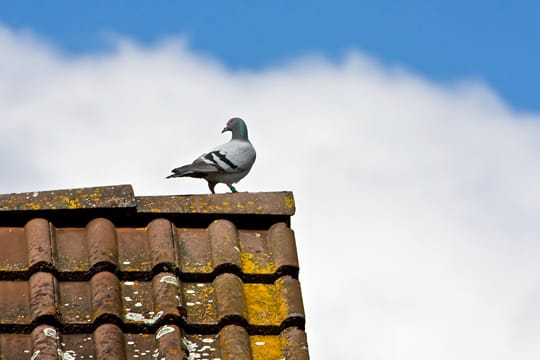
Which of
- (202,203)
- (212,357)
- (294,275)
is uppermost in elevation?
(202,203)

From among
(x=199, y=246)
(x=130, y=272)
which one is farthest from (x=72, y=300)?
(x=199, y=246)

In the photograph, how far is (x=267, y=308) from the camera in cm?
513

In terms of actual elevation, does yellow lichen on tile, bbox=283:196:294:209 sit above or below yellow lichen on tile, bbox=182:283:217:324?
above

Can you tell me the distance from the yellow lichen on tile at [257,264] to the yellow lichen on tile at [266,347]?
0.36 m

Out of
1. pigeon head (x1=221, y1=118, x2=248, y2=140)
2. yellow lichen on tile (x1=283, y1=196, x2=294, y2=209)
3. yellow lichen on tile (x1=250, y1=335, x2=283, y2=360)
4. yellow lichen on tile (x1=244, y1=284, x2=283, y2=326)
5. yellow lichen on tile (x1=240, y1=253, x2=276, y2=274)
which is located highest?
pigeon head (x1=221, y1=118, x2=248, y2=140)

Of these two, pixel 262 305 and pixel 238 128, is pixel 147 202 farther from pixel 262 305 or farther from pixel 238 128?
pixel 238 128

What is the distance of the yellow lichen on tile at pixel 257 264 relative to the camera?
5305 mm

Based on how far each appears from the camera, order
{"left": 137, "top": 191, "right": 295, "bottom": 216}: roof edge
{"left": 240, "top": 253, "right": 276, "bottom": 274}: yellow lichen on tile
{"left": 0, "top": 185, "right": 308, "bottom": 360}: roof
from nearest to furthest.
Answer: {"left": 0, "top": 185, "right": 308, "bottom": 360}: roof
{"left": 240, "top": 253, "right": 276, "bottom": 274}: yellow lichen on tile
{"left": 137, "top": 191, "right": 295, "bottom": 216}: roof edge

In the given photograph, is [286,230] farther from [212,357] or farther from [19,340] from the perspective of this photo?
[19,340]

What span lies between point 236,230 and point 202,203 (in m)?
0.19

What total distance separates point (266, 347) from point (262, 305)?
0.78ft

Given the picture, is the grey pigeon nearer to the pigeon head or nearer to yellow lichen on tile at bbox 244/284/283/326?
the pigeon head

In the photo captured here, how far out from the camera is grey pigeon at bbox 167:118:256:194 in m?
7.69

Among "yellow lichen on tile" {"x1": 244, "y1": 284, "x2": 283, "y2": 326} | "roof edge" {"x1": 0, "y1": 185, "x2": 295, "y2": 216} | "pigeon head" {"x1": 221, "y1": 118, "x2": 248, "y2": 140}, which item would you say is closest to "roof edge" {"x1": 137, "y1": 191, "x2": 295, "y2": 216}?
"roof edge" {"x1": 0, "y1": 185, "x2": 295, "y2": 216}
